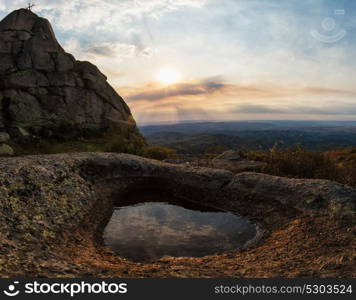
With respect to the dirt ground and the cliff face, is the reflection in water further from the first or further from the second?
the cliff face

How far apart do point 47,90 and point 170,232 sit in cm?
3005

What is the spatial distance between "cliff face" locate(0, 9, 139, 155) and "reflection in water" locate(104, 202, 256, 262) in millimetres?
21307

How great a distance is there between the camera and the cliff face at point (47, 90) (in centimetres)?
3097

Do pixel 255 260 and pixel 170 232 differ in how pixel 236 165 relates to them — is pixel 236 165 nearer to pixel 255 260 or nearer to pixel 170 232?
pixel 170 232

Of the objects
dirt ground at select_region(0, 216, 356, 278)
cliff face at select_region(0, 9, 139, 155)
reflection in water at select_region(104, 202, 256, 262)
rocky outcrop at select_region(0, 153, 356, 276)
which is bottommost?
reflection in water at select_region(104, 202, 256, 262)

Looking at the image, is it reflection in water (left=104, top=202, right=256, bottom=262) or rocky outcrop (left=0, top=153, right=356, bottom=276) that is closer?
rocky outcrop (left=0, top=153, right=356, bottom=276)

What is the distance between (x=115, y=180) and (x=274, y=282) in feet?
34.0

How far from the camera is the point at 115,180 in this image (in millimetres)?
14734

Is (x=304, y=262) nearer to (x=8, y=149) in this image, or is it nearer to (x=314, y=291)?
(x=314, y=291)

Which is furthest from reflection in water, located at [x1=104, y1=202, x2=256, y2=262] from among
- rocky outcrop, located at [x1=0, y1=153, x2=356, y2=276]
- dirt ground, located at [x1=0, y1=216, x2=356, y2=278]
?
dirt ground, located at [x1=0, y1=216, x2=356, y2=278]

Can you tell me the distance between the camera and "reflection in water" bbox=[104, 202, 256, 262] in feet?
31.2

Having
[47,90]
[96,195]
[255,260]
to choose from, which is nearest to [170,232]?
[96,195]

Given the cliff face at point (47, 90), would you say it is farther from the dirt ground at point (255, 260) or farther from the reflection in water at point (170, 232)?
the dirt ground at point (255, 260)

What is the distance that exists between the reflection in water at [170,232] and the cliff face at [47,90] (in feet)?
69.9
